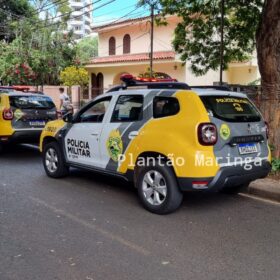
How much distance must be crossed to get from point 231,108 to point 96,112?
2.24 meters

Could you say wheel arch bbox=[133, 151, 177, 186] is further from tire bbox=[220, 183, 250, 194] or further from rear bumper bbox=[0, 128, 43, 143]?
rear bumper bbox=[0, 128, 43, 143]

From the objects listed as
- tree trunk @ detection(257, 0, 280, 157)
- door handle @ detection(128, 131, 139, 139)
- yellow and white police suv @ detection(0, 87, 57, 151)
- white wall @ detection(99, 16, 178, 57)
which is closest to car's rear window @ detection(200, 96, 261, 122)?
door handle @ detection(128, 131, 139, 139)

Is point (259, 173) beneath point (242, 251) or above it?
above

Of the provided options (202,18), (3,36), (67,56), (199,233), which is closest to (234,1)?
(202,18)

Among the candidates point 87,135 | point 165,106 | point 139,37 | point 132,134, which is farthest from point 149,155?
point 139,37

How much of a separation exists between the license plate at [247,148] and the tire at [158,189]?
0.96 meters

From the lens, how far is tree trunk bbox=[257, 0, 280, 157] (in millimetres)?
7082

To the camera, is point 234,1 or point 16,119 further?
point 234,1

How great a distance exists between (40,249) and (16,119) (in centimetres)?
571

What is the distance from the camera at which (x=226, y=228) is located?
4848 millimetres

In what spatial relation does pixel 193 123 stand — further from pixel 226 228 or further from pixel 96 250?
pixel 96 250

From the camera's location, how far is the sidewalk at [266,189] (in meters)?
6.12

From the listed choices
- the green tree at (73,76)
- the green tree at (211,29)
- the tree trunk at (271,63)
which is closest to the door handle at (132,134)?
the tree trunk at (271,63)

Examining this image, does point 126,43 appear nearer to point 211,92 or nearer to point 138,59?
point 138,59
